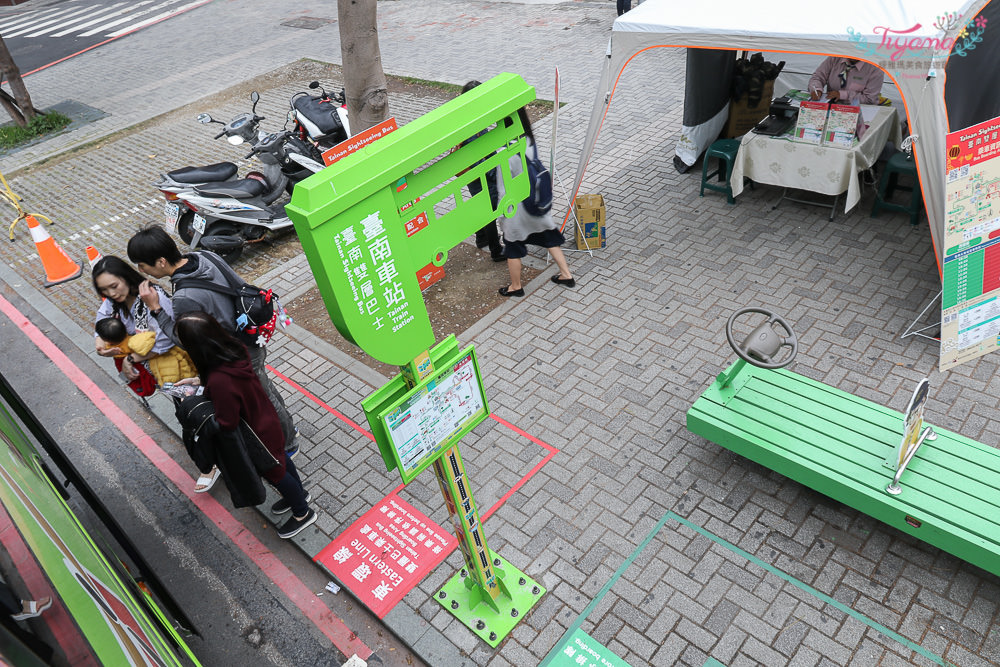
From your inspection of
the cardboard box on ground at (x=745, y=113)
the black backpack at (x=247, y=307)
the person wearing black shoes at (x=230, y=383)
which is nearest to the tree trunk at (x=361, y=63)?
the black backpack at (x=247, y=307)

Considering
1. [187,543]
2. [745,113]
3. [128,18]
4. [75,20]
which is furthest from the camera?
[75,20]

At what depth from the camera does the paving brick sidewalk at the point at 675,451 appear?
150 inches

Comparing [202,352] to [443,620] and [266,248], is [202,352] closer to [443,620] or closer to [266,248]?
[443,620]

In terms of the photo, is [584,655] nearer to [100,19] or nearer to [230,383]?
[230,383]

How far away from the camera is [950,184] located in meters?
4.86

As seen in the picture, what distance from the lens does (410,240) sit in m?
2.60

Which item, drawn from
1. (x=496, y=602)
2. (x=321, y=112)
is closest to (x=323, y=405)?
(x=496, y=602)

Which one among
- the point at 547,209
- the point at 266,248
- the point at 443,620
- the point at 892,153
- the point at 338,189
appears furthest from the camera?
the point at 266,248

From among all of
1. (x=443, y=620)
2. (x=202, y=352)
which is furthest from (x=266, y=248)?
(x=443, y=620)

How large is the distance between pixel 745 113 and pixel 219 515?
7460mm

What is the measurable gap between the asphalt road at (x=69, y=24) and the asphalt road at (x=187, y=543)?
13965mm

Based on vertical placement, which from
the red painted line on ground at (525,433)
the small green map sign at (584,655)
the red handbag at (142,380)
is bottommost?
the red painted line on ground at (525,433)

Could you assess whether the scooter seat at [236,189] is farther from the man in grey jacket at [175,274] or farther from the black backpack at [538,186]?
the black backpack at [538,186]

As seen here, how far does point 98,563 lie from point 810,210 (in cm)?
731
